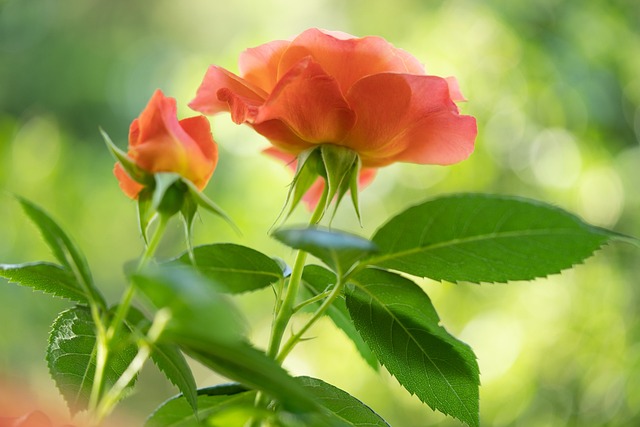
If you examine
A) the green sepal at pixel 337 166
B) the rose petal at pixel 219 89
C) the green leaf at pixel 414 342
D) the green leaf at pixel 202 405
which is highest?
Answer: the rose petal at pixel 219 89

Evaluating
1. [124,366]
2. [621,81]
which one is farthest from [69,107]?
[124,366]

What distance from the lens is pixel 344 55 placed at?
20 cm

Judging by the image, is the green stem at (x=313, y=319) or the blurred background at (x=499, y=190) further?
the blurred background at (x=499, y=190)

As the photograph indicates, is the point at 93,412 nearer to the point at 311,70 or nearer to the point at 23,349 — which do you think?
the point at 311,70

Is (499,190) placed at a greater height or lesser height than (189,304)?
greater

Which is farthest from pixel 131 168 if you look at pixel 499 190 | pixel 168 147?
pixel 499 190

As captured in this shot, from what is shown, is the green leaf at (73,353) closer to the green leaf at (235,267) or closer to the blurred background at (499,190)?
the green leaf at (235,267)

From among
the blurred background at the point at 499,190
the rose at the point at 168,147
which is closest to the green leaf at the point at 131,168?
the rose at the point at 168,147

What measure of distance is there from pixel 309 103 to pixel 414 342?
0.22 feet

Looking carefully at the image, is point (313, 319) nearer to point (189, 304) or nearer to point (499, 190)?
point (189, 304)

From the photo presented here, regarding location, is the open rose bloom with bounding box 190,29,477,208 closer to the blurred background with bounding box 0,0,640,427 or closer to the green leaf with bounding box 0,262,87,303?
the green leaf with bounding box 0,262,87,303

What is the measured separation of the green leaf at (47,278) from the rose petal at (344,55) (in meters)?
0.08

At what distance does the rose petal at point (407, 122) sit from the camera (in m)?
0.19

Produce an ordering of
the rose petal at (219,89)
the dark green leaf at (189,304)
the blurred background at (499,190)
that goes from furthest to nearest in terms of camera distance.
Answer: the blurred background at (499,190), the rose petal at (219,89), the dark green leaf at (189,304)
